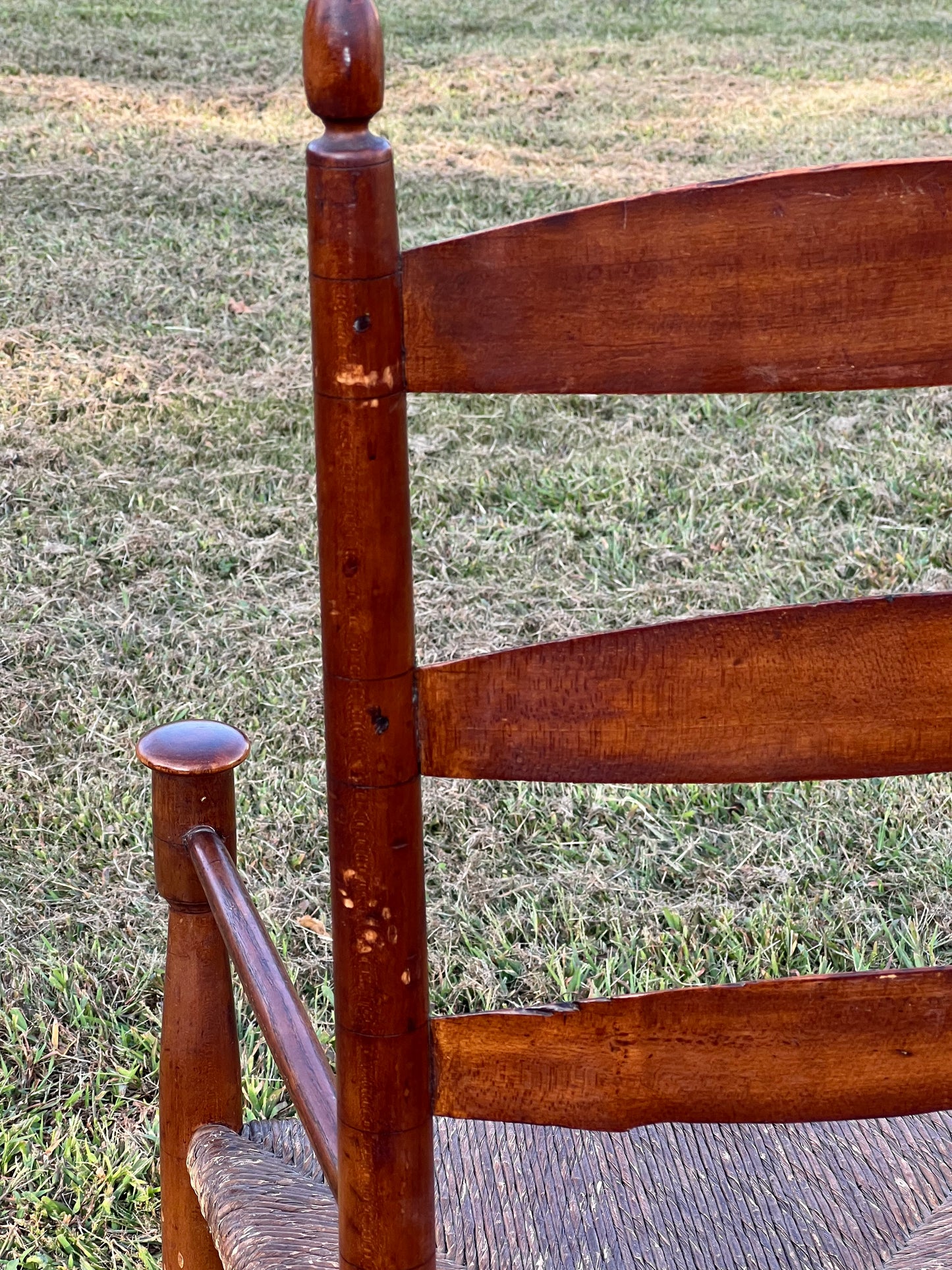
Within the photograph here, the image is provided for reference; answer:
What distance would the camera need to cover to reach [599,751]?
1.60ft

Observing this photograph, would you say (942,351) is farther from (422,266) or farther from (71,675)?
(71,675)

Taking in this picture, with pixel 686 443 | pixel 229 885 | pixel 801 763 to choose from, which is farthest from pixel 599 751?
pixel 686 443

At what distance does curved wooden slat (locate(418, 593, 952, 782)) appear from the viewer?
48cm

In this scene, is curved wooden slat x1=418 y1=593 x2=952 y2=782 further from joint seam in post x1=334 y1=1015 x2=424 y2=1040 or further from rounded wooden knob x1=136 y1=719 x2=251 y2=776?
rounded wooden knob x1=136 y1=719 x2=251 y2=776

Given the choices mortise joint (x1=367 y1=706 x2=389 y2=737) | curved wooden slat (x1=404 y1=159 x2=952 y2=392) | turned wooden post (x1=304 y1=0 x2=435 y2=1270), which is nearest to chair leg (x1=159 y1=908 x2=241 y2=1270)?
turned wooden post (x1=304 y1=0 x2=435 y2=1270)

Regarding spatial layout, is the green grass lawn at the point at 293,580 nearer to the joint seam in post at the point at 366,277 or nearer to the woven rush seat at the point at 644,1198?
the woven rush seat at the point at 644,1198

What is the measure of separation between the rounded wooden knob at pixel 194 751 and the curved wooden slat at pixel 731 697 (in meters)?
0.48

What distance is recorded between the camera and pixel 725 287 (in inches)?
16.7

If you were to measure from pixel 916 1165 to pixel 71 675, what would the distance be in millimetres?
1693

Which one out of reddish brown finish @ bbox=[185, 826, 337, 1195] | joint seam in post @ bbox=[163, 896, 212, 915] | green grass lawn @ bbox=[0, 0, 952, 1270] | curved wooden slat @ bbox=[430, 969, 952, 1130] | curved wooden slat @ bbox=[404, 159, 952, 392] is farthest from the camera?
green grass lawn @ bbox=[0, 0, 952, 1270]

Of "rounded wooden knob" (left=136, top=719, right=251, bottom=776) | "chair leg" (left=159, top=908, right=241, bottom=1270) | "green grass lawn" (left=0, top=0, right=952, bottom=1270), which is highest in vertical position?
"rounded wooden knob" (left=136, top=719, right=251, bottom=776)

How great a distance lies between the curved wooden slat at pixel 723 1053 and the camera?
0.52 metres

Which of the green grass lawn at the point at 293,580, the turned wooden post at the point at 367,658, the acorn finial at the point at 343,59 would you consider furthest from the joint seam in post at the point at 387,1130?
the green grass lawn at the point at 293,580

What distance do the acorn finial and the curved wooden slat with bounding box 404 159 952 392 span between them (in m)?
0.05
